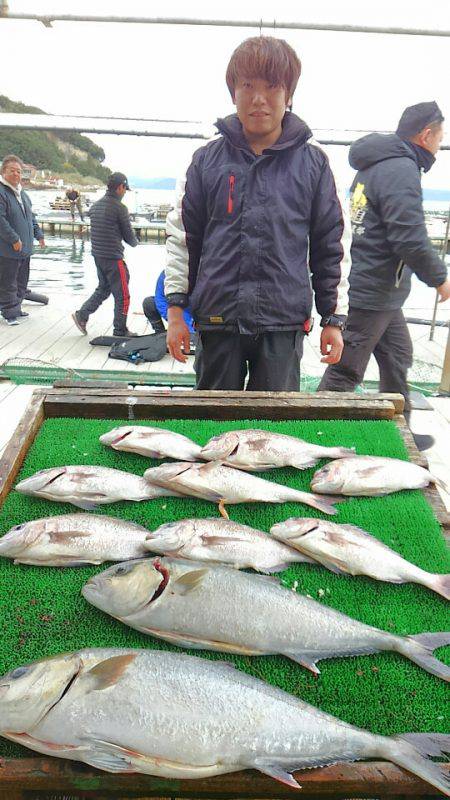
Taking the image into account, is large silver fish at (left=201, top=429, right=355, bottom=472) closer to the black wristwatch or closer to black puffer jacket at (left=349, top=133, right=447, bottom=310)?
the black wristwatch

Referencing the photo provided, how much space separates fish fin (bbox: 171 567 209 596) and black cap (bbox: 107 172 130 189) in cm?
730

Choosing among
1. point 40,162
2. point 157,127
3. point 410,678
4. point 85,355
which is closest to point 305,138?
point 410,678

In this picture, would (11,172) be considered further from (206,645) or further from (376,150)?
(206,645)

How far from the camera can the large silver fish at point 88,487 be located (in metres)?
1.92

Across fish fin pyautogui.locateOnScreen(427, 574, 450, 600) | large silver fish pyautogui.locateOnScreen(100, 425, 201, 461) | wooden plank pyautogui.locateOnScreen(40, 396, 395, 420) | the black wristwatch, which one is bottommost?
fish fin pyautogui.locateOnScreen(427, 574, 450, 600)

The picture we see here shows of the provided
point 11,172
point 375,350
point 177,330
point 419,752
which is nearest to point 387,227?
point 375,350

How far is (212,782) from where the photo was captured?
3.59 ft

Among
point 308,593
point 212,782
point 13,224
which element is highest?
point 13,224

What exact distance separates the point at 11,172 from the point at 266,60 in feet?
22.5

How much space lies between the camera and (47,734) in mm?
1114

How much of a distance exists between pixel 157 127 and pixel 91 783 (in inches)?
243

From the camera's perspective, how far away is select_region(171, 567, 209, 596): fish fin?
143 centimetres

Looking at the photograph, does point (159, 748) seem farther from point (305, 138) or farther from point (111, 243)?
point (111, 243)

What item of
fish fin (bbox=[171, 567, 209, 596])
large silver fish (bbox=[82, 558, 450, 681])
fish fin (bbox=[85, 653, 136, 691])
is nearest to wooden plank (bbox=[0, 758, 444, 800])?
fish fin (bbox=[85, 653, 136, 691])
